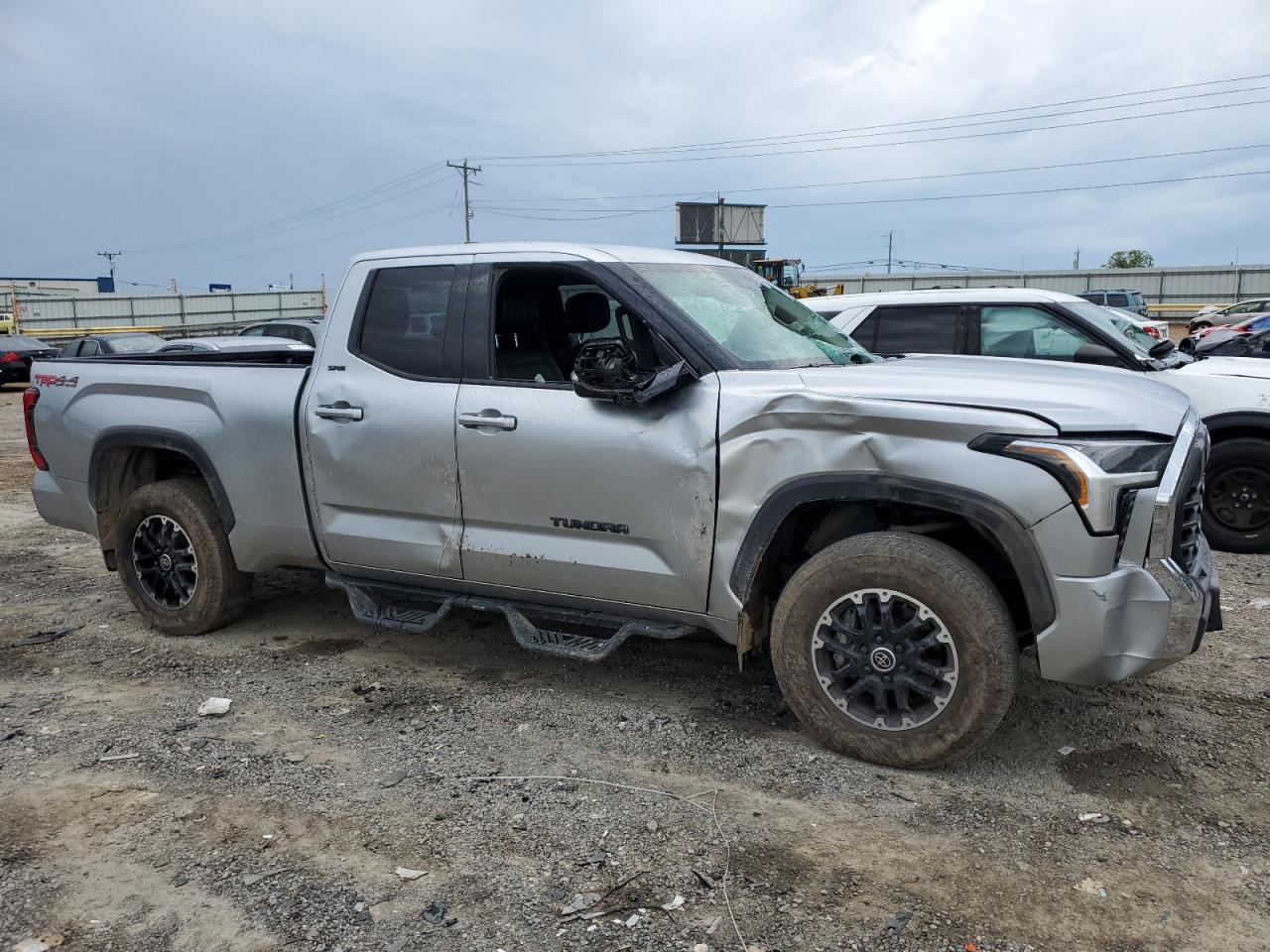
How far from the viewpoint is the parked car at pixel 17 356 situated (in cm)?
2241

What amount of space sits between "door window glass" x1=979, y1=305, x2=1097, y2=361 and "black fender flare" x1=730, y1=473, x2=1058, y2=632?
438 cm

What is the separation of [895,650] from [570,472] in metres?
1.41

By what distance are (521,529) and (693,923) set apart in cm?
185

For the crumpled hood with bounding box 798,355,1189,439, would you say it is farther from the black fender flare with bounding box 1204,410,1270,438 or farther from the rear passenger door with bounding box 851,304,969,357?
the rear passenger door with bounding box 851,304,969,357

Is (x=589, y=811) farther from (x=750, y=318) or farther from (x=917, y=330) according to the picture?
(x=917, y=330)

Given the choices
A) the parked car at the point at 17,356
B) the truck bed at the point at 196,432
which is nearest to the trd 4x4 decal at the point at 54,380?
the truck bed at the point at 196,432

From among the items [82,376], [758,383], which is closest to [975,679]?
[758,383]

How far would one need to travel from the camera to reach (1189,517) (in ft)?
11.8

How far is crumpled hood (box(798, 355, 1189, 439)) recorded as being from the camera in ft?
10.9

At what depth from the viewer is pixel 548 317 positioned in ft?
15.6

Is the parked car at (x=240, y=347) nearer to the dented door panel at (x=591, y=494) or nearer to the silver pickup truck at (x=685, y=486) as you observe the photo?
the silver pickup truck at (x=685, y=486)

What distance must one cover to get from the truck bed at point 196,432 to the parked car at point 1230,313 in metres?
31.0

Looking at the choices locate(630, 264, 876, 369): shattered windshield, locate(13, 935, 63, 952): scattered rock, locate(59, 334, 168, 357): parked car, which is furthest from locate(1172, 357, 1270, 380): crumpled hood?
locate(59, 334, 168, 357): parked car

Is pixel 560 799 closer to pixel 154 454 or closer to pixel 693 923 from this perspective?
pixel 693 923
